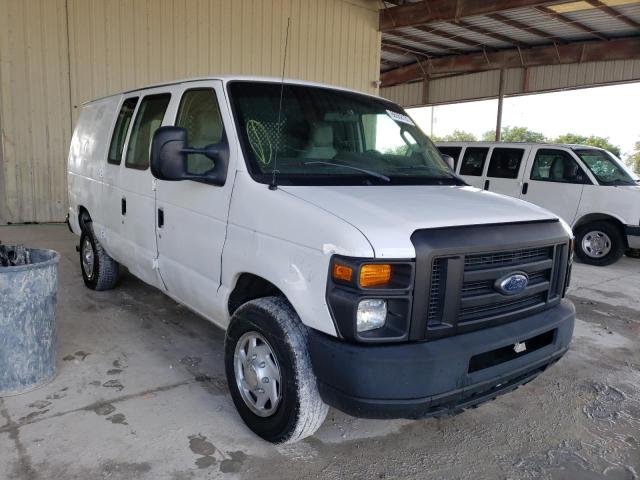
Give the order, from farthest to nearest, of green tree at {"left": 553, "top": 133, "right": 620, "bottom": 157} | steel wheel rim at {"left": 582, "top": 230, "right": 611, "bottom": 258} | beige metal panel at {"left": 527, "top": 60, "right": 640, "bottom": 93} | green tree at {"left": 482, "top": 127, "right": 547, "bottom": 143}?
green tree at {"left": 482, "top": 127, "right": 547, "bottom": 143} < green tree at {"left": 553, "top": 133, "right": 620, "bottom": 157} < beige metal panel at {"left": 527, "top": 60, "right": 640, "bottom": 93} < steel wheel rim at {"left": 582, "top": 230, "right": 611, "bottom": 258}

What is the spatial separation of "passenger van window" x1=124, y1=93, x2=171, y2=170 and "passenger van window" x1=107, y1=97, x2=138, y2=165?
0.20 meters

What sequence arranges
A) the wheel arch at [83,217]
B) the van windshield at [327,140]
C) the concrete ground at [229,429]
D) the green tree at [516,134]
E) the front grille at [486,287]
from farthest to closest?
the green tree at [516,134], the wheel arch at [83,217], the van windshield at [327,140], the concrete ground at [229,429], the front grille at [486,287]

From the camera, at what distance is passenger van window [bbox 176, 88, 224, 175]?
3324mm

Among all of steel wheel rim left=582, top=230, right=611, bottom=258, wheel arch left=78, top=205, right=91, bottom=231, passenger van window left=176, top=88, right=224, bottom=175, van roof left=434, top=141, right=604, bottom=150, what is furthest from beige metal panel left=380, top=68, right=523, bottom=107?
passenger van window left=176, top=88, right=224, bottom=175

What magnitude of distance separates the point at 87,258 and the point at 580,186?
746 cm

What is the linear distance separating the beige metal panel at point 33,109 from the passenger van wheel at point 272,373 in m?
8.31

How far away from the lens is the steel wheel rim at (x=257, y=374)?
274 centimetres

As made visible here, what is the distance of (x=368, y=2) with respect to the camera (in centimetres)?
1303

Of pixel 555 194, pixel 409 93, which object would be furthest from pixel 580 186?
pixel 409 93

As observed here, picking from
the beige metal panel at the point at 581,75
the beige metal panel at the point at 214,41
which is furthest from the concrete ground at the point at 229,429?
the beige metal panel at the point at 581,75

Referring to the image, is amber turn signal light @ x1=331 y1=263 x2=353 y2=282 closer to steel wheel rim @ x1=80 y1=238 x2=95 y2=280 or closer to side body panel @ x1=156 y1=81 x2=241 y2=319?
side body panel @ x1=156 y1=81 x2=241 y2=319

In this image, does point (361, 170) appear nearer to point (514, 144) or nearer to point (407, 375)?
point (407, 375)

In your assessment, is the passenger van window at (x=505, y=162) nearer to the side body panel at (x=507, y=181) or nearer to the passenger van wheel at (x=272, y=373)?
the side body panel at (x=507, y=181)

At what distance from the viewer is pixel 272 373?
9.00 ft
